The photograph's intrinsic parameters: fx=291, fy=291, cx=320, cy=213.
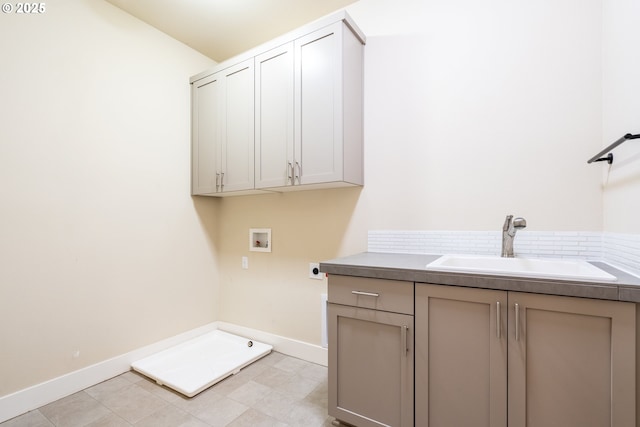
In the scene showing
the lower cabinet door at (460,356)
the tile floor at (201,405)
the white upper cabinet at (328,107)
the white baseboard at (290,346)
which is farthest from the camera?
the white baseboard at (290,346)

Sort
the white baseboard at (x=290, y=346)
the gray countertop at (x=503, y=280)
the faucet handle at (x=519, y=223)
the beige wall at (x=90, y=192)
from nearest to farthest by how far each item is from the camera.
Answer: the gray countertop at (x=503, y=280) < the faucet handle at (x=519, y=223) < the beige wall at (x=90, y=192) < the white baseboard at (x=290, y=346)

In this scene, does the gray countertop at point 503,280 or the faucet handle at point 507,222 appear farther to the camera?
the faucet handle at point 507,222

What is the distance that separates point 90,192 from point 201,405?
159 centimetres

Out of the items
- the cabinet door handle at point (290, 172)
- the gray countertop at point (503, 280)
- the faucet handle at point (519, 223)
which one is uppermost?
A: the cabinet door handle at point (290, 172)

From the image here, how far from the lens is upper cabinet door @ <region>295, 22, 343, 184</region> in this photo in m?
1.86

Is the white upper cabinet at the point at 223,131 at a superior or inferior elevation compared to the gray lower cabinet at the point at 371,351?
superior

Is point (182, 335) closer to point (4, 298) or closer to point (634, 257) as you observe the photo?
point (4, 298)

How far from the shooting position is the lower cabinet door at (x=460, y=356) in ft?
3.75

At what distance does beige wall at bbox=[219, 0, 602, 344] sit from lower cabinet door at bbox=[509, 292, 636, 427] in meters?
0.69

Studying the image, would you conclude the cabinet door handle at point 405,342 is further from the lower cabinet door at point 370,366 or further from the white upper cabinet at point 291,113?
the white upper cabinet at point 291,113

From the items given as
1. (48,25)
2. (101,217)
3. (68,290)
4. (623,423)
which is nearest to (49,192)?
(101,217)

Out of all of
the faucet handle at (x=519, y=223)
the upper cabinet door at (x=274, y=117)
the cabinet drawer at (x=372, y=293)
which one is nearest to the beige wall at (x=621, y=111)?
the faucet handle at (x=519, y=223)

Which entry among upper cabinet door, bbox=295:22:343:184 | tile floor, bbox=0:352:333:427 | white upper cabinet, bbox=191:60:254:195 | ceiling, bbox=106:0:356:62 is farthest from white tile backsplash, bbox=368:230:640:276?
ceiling, bbox=106:0:356:62

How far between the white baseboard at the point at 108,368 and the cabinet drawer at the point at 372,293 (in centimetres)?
97
